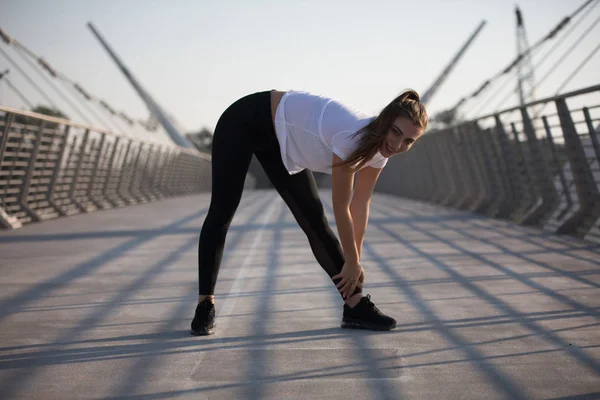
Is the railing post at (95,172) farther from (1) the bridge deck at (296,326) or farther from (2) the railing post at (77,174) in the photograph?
(1) the bridge deck at (296,326)

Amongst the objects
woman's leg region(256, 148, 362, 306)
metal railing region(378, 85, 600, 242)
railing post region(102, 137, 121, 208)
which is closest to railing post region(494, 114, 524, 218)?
metal railing region(378, 85, 600, 242)

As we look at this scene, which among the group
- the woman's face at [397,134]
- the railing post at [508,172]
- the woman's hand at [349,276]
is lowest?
the woman's hand at [349,276]

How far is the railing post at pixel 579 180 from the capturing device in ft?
32.9

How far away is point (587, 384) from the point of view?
3363 mm

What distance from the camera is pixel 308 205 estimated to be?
15.0 feet

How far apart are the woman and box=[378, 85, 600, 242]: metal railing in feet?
17.0

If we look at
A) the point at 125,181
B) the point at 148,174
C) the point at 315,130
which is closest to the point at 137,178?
the point at 125,181

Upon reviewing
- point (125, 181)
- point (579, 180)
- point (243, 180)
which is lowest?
point (243, 180)

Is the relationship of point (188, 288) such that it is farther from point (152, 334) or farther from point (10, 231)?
point (10, 231)

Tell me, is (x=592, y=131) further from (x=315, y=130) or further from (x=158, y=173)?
(x=158, y=173)

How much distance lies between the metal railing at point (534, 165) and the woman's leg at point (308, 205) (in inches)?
202

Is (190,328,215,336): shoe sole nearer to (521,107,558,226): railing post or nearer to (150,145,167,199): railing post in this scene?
(521,107,558,226): railing post

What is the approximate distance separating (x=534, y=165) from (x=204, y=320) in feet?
28.2

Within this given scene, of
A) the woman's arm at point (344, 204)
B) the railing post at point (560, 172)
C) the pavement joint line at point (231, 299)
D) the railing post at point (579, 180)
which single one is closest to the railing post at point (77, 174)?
the pavement joint line at point (231, 299)
